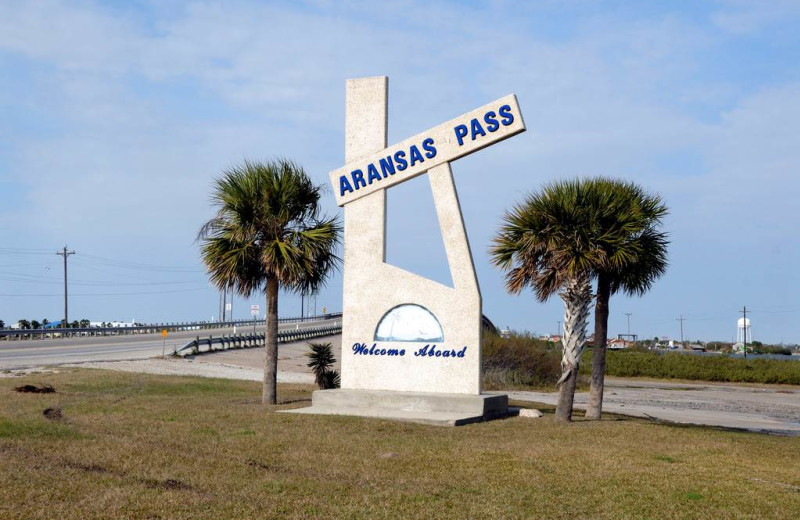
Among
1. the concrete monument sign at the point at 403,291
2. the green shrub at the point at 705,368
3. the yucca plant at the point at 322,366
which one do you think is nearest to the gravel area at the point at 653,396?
the green shrub at the point at 705,368

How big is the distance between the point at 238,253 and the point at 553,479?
12.8 meters

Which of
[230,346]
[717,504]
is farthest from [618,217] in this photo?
[230,346]

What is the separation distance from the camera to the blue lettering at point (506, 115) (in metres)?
20.9

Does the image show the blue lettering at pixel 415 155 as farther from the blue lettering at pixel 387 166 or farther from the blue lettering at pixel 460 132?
the blue lettering at pixel 460 132

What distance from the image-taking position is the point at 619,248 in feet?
67.3

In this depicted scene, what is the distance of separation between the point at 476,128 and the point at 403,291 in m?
4.53

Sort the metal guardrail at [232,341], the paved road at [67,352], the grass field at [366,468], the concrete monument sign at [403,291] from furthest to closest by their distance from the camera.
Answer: the metal guardrail at [232,341] → the paved road at [67,352] → the concrete monument sign at [403,291] → the grass field at [366,468]

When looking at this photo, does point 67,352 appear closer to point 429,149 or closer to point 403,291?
point 403,291

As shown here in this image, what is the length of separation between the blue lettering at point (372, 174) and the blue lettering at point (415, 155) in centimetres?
104

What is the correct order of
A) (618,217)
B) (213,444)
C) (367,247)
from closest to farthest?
(213,444), (618,217), (367,247)

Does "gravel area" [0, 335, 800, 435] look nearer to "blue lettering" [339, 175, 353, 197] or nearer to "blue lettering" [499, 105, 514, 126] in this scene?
"blue lettering" [499, 105, 514, 126]

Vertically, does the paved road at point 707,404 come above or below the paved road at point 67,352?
below

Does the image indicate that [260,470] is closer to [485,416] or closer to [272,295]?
[485,416]

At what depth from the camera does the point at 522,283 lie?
21.3m
